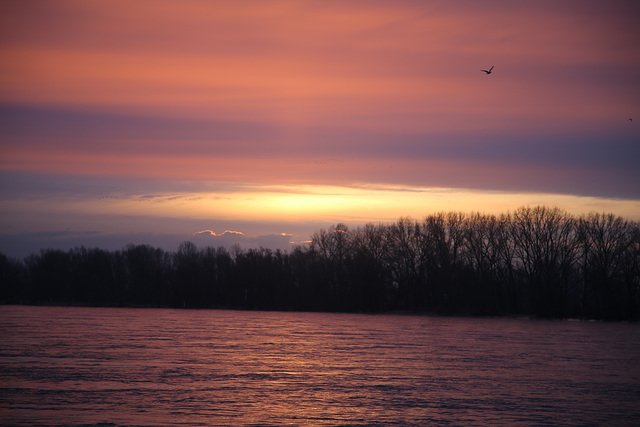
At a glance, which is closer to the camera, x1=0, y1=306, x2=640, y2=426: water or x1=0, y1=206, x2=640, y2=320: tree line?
x1=0, y1=306, x2=640, y2=426: water

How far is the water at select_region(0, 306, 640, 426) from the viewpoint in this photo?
17906 millimetres

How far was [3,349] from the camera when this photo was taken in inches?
1230

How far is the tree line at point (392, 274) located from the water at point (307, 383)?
52.2 m

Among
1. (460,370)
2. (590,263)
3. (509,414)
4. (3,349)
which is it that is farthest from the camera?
(590,263)

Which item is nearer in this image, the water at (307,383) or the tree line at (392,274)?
the water at (307,383)

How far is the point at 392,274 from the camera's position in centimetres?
10638

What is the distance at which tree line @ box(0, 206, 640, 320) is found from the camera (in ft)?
288

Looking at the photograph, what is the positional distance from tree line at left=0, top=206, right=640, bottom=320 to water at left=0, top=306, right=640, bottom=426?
171 feet

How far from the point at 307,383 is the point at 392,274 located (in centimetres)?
8424

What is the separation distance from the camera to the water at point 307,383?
17.9m

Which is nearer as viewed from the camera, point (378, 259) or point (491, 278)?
point (491, 278)

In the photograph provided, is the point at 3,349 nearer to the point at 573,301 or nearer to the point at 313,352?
the point at 313,352

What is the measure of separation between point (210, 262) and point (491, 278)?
6212 cm

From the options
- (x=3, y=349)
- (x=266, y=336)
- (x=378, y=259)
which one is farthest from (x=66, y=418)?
(x=378, y=259)
